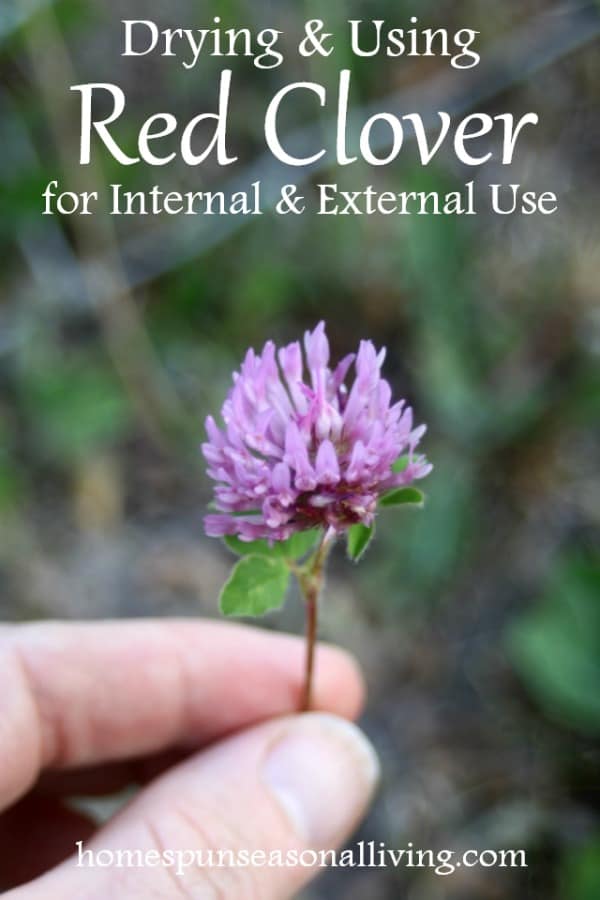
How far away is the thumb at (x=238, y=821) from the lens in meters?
1.47

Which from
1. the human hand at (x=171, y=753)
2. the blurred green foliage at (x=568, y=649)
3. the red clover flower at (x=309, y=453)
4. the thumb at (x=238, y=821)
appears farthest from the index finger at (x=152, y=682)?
the red clover flower at (x=309, y=453)

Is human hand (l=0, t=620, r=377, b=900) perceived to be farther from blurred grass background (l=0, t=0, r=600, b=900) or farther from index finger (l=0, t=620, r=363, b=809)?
blurred grass background (l=0, t=0, r=600, b=900)

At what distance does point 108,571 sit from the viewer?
9.47 ft

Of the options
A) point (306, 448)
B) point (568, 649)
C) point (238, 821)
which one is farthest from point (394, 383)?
point (306, 448)

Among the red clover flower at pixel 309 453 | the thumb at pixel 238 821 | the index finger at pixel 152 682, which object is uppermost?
the red clover flower at pixel 309 453

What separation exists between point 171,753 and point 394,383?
130 cm

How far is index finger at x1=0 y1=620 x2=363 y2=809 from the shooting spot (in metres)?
1.92

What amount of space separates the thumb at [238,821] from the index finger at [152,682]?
0.21 meters

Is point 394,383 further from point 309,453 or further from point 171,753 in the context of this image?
point 309,453

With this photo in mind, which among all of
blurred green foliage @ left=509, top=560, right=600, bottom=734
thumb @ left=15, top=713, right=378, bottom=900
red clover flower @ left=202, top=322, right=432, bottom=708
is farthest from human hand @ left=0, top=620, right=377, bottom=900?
blurred green foliage @ left=509, top=560, right=600, bottom=734

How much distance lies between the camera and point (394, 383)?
2.96 metres

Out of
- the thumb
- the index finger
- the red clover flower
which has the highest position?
the red clover flower

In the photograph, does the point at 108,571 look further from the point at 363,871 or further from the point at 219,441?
the point at 219,441

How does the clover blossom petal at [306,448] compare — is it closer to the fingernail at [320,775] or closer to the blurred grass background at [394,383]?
the fingernail at [320,775]
